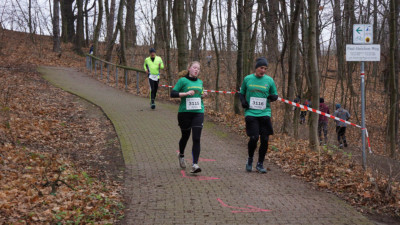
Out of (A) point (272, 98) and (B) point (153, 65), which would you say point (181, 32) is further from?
(A) point (272, 98)

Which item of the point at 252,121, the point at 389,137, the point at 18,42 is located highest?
the point at 18,42

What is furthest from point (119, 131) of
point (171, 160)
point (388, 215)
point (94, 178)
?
point (388, 215)

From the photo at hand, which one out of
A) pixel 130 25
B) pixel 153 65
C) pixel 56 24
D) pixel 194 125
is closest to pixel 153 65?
pixel 153 65

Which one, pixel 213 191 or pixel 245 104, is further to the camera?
pixel 245 104

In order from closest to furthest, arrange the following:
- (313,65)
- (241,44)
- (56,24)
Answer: (313,65)
(241,44)
(56,24)

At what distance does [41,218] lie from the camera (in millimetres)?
4590

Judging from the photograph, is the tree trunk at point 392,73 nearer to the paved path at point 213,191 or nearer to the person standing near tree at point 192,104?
the paved path at point 213,191

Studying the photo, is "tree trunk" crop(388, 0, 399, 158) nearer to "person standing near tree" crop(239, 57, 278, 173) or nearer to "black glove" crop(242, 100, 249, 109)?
"person standing near tree" crop(239, 57, 278, 173)

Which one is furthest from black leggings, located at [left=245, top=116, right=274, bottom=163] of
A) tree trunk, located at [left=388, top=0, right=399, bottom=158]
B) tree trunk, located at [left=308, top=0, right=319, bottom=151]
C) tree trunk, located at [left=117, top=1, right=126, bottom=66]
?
tree trunk, located at [left=117, top=1, right=126, bottom=66]

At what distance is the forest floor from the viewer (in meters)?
5.11

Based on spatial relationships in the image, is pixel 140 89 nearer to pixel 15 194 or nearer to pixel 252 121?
pixel 252 121

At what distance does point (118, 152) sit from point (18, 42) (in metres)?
33.0

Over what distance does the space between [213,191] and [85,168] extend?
2.56m

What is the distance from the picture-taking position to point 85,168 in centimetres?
727
